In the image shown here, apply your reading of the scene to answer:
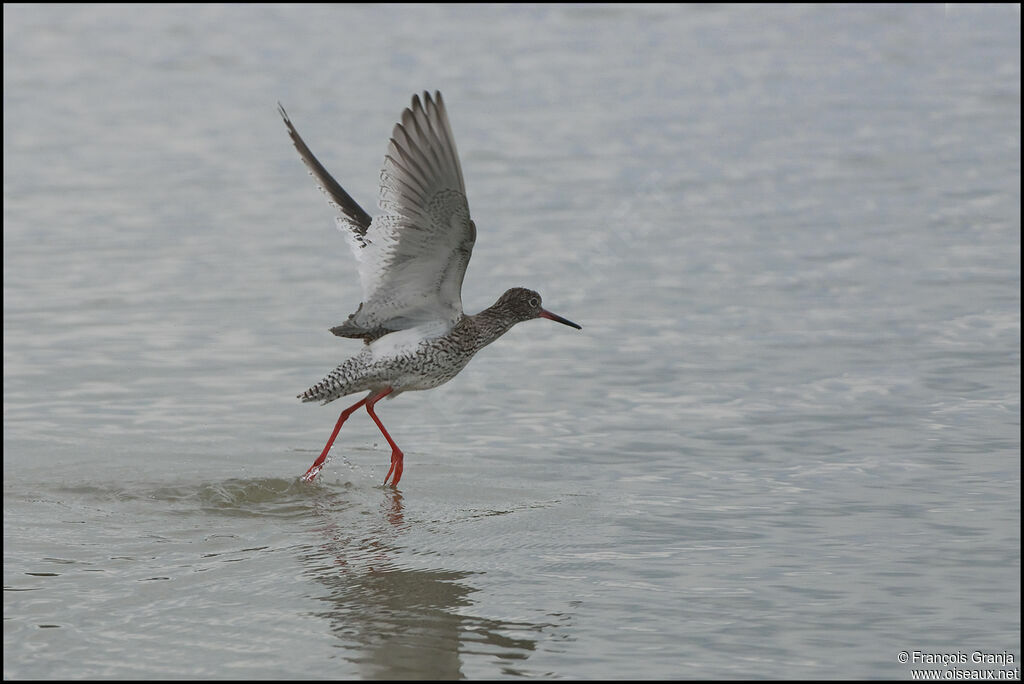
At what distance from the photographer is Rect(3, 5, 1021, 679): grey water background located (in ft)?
19.4

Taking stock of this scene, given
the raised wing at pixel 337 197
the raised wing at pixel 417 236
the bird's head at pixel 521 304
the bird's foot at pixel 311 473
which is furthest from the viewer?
the bird's head at pixel 521 304

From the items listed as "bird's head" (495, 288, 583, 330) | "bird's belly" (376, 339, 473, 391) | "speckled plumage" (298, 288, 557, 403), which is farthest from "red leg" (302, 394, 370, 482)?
"bird's head" (495, 288, 583, 330)

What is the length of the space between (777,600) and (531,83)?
12348 mm

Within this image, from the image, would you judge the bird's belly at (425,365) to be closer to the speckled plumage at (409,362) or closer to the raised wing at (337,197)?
the speckled plumage at (409,362)

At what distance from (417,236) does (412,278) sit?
0.40m

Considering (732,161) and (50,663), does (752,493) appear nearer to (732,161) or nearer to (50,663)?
(50,663)

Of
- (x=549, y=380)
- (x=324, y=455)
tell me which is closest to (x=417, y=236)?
(x=324, y=455)

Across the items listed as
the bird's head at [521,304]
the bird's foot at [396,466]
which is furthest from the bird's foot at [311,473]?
the bird's head at [521,304]

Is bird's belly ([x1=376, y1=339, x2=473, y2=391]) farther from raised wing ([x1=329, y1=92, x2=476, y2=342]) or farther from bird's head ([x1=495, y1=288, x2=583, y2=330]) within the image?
bird's head ([x1=495, y1=288, x2=583, y2=330])

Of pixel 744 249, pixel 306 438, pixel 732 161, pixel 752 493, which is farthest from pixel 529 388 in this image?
pixel 732 161

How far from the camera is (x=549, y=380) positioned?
9453 mm

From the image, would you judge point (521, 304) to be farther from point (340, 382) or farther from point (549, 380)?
point (340, 382)

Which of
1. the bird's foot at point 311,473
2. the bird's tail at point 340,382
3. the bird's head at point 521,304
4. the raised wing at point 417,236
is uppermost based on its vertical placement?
the raised wing at point 417,236

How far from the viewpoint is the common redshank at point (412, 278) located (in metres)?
7.16
